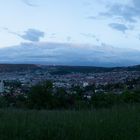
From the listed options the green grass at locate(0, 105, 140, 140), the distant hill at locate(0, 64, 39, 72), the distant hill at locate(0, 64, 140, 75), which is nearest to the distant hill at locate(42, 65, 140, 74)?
the distant hill at locate(0, 64, 140, 75)

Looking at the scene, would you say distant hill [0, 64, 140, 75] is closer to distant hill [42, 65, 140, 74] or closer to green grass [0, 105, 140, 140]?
distant hill [42, 65, 140, 74]

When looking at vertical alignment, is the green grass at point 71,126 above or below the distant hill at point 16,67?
below

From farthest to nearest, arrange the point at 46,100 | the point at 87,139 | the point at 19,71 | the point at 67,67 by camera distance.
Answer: the point at 67,67 → the point at 19,71 → the point at 46,100 → the point at 87,139

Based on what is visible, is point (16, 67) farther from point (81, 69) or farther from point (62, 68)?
point (81, 69)

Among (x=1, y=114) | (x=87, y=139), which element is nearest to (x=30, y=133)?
(x=87, y=139)

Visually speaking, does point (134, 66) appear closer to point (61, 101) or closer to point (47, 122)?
point (61, 101)

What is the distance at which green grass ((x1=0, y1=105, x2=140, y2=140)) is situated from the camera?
782 centimetres

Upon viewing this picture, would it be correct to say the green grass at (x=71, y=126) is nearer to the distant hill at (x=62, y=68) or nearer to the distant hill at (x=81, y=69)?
the distant hill at (x=62, y=68)

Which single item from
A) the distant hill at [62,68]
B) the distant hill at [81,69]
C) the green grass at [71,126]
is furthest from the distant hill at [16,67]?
the green grass at [71,126]

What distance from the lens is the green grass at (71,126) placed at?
25.7 feet

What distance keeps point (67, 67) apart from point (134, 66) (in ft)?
19.3

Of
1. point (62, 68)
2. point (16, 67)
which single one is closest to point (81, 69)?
point (62, 68)

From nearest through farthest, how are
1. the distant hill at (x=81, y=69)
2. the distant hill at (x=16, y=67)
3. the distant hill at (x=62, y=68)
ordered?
1. the distant hill at (x=16, y=67)
2. the distant hill at (x=62, y=68)
3. the distant hill at (x=81, y=69)

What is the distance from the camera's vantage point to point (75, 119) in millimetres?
9219
